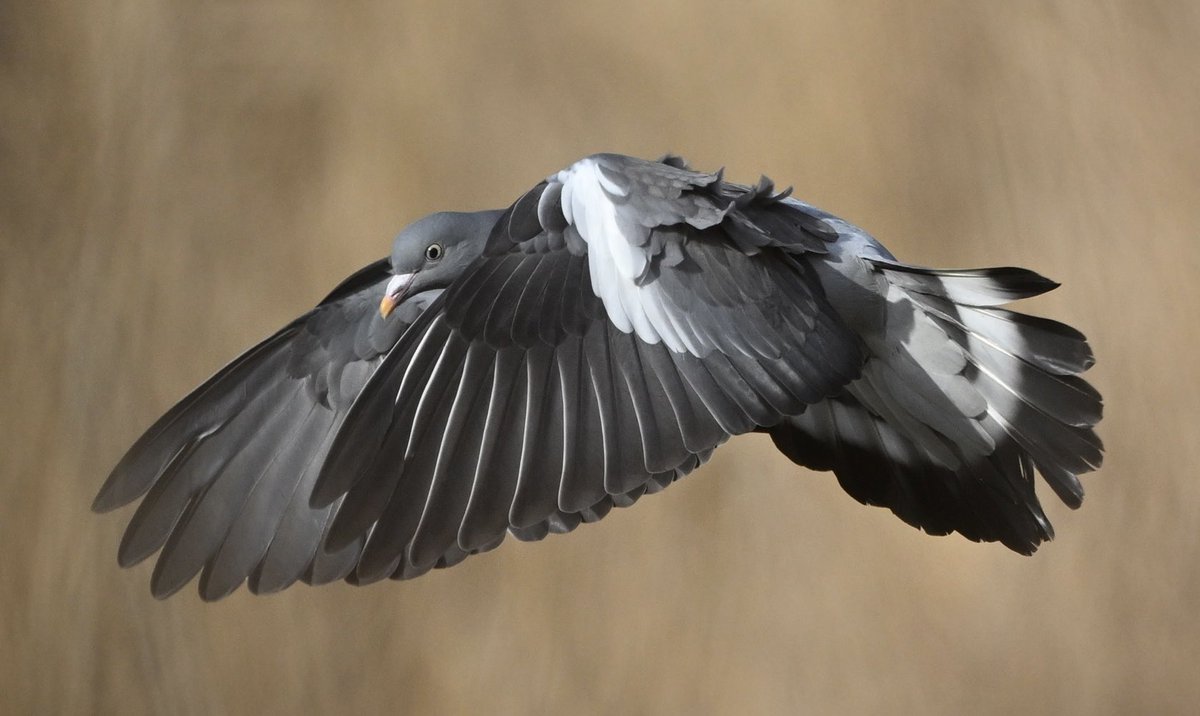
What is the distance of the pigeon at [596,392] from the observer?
3.09 ft

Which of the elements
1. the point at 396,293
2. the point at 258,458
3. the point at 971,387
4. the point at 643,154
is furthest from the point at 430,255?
the point at 643,154

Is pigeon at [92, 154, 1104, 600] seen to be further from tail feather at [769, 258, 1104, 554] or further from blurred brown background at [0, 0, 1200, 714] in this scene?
blurred brown background at [0, 0, 1200, 714]

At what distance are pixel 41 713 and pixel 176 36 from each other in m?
1.06

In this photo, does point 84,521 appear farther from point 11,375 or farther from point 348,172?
point 348,172

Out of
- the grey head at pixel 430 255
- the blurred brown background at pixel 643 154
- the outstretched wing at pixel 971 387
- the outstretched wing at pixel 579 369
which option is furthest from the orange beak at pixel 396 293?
the blurred brown background at pixel 643 154

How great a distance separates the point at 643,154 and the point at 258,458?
1.08 metres

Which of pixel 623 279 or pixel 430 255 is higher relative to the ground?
pixel 430 255

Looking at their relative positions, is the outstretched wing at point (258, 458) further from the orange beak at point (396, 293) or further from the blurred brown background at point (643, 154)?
the blurred brown background at point (643, 154)

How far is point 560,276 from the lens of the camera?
1008mm

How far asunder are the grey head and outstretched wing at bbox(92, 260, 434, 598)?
0.03 m

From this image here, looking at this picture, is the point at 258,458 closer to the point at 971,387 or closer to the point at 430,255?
the point at 430,255

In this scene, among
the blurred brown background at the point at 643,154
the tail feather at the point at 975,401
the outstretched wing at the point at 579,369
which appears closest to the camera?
the outstretched wing at the point at 579,369

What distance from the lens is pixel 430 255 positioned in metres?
1.19

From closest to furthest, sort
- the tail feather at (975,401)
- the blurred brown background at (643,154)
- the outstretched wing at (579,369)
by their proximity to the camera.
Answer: the outstretched wing at (579,369), the tail feather at (975,401), the blurred brown background at (643,154)
